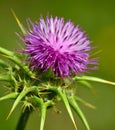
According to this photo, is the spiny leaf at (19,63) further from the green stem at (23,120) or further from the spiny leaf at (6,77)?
the green stem at (23,120)

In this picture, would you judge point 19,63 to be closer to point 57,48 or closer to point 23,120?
point 57,48

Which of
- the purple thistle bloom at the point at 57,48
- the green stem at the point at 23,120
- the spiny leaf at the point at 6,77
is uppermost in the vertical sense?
the purple thistle bloom at the point at 57,48

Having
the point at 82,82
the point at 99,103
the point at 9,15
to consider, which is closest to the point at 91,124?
the point at 99,103

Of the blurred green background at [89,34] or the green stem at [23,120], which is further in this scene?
the blurred green background at [89,34]

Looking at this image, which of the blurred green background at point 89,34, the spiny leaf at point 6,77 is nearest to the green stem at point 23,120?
the spiny leaf at point 6,77

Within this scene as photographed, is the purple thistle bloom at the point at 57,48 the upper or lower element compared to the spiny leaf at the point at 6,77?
upper
